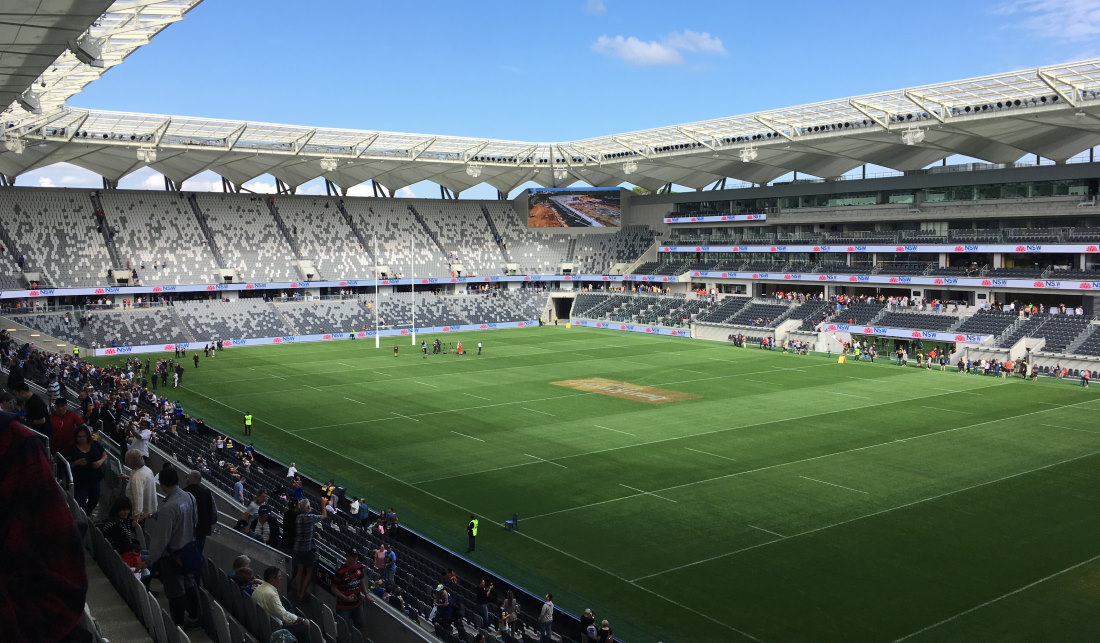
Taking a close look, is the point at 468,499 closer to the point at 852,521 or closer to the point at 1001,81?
the point at 852,521

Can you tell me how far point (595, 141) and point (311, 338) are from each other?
25.7 meters

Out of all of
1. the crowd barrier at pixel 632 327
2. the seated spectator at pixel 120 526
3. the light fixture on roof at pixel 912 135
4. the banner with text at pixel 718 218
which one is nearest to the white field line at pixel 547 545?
the seated spectator at pixel 120 526

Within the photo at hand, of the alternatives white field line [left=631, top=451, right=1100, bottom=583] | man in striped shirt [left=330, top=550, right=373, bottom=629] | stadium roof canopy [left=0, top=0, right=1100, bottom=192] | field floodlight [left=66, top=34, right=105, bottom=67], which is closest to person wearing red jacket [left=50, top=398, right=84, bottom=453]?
man in striped shirt [left=330, top=550, right=373, bottom=629]

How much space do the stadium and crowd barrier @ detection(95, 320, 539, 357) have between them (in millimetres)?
226

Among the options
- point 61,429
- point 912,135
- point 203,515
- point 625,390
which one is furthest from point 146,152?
point 203,515

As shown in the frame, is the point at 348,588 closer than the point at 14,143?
Yes

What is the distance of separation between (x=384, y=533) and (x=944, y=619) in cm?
1164

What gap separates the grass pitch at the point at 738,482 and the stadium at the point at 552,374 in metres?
0.15

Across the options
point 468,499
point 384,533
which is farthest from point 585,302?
point 384,533

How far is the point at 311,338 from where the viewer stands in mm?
63344

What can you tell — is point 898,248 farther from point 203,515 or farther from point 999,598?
point 203,515

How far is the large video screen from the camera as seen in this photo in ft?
266

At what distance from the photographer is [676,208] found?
265 ft

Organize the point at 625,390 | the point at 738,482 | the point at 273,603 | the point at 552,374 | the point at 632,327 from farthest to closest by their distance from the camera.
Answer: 1. the point at 632,327
2. the point at 552,374
3. the point at 625,390
4. the point at 738,482
5. the point at 273,603
